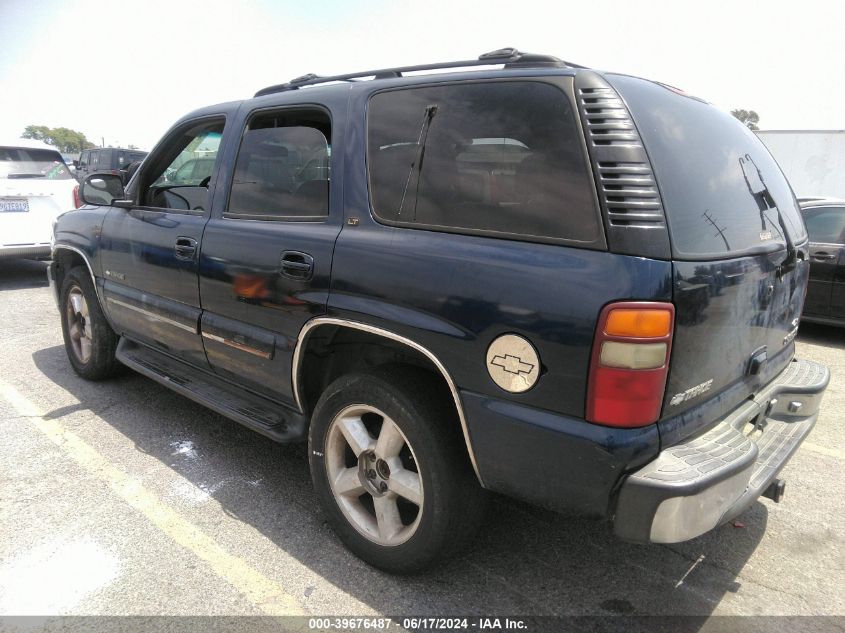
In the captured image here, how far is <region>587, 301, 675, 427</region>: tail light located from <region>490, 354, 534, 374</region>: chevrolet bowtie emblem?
0.67 ft

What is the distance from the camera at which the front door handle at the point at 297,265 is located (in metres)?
2.58

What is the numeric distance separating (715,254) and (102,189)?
3.73 metres

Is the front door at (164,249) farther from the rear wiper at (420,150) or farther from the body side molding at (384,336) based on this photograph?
the rear wiper at (420,150)

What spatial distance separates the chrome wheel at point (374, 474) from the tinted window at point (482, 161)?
851mm

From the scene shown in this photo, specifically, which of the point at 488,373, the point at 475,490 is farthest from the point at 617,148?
the point at 475,490

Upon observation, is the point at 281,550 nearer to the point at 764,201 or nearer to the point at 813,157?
the point at 764,201

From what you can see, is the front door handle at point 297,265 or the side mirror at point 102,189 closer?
the front door handle at point 297,265

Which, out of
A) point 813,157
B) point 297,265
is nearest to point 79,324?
point 297,265

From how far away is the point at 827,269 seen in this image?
20.4 ft

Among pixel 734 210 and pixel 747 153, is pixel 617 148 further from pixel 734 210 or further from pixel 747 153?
pixel 747 153

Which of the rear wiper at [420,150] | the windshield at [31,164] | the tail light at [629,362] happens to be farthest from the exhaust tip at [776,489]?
the windshield at [31,164]

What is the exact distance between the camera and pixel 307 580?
97.7 inches

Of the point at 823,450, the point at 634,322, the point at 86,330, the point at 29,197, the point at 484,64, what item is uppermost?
the point at 484,64

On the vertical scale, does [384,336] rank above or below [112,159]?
below
